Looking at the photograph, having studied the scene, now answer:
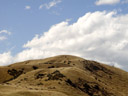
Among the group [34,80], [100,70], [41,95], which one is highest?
[100,70]

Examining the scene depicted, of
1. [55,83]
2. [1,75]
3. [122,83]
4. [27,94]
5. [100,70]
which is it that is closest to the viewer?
[27,94]

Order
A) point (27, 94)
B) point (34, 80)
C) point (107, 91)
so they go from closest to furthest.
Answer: point (27, 94)
point (34, 80)
point (107, 91)

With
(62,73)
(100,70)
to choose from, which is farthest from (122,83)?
(62,73)

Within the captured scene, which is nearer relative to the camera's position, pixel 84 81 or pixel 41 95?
pixel 41 95

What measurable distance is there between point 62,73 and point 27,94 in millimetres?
26359

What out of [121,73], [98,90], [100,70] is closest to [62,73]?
[98,90]

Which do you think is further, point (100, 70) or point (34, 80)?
point (100, 70)

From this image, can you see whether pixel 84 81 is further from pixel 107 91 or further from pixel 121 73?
pixel 121 73

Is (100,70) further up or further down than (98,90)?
further up

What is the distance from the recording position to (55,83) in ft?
173

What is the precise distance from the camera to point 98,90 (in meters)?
59.1

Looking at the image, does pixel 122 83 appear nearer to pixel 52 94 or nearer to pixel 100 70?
pixel 100 70

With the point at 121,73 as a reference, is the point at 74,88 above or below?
below

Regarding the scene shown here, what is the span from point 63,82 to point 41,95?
17.4 metres
